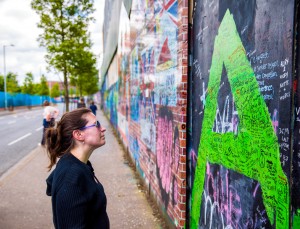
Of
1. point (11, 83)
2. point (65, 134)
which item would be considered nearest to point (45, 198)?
point (65, 134)

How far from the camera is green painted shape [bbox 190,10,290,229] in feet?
6.67

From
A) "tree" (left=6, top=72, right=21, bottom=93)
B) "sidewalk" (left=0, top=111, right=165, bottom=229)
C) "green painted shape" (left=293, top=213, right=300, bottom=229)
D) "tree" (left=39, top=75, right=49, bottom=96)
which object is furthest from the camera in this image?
"tree" (left=39, top=75, right=49, bottom=96)

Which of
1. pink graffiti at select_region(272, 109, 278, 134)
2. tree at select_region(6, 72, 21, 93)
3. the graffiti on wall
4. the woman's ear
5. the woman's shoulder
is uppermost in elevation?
tree at select_region(6, 72, 21, 93)

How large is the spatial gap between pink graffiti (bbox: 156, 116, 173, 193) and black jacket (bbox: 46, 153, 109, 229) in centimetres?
247

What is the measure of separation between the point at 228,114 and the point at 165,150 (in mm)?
2177

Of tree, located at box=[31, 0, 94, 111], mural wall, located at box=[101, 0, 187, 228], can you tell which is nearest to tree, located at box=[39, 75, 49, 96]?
tree, located at box=[31, 0, 94, 111]

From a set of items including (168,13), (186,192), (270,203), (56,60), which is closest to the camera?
(270,203)

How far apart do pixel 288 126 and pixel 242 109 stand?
0.61 m

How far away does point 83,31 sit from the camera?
926 inches

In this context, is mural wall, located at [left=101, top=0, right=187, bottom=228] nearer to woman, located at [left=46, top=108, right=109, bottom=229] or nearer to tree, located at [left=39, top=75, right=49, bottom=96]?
woman, located at [left=46, top=108, right=109, bottom=229]

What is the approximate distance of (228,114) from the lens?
9.06ft

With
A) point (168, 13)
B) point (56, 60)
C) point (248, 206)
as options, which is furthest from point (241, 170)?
point (56, 60)

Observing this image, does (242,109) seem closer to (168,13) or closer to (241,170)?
(241,170)

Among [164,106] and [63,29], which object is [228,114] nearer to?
[164,106]
